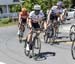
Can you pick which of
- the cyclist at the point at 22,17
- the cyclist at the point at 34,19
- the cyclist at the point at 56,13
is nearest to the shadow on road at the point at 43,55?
the cyclist at the point at 34,19

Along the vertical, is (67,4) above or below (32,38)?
below

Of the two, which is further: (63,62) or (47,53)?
(47,53)

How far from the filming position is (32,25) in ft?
42.4

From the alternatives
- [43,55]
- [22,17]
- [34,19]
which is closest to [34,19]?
[34,19]

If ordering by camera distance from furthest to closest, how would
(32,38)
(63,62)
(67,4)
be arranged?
(67,4)
(32,38)
(63,62)

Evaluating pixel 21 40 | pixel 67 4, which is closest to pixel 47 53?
pixel 21 40

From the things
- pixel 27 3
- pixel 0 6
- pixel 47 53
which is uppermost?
pixel 47 53

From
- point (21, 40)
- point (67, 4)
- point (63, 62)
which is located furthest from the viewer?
point (67, 4)

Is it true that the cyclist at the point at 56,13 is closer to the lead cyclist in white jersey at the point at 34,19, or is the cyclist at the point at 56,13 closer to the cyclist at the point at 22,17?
the cyclist at the point at 22,17

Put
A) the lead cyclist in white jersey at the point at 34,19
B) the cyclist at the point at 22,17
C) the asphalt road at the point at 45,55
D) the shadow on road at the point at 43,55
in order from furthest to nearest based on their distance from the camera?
the cyclist at the point at 22,17, the shadow on road at the point at 43,55, the lead cyclist in white jersey at the point at 34,19, the asphalt road at the point at 45,55

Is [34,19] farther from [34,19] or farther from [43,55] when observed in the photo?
[43,55]

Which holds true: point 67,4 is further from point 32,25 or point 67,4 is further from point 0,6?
point 32,25

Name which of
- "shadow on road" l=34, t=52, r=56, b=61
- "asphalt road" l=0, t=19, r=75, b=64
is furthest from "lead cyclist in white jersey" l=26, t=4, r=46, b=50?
"asphalt road" l=0, t=19, r=75, b=64

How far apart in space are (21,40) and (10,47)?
215cm
